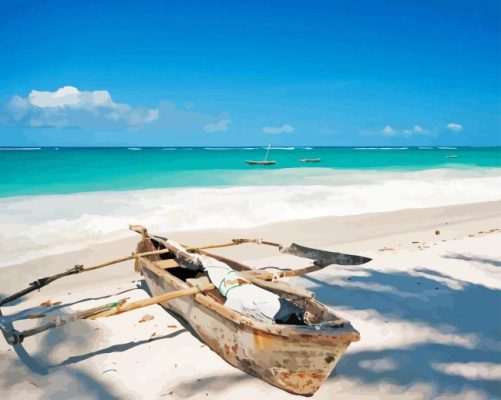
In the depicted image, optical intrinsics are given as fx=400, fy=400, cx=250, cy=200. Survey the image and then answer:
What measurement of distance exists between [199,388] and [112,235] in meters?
7.99

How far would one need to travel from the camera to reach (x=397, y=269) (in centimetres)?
742

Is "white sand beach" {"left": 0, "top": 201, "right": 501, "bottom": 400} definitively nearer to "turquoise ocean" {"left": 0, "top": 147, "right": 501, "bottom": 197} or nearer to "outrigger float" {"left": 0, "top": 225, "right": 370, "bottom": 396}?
"outrigger float" {"left": 0, "top": 225, "right": 370, "bottom": 396}

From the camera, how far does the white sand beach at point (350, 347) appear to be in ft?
12.4

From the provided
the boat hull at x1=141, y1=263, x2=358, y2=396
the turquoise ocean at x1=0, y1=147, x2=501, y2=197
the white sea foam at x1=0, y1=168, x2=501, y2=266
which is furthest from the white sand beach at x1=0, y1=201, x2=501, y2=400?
the turquoise ocean at x1=0, y1=147, x2=501, y2=197

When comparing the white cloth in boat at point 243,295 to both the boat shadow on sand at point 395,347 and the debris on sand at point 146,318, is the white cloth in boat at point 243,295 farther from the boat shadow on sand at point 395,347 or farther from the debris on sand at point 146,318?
the debris on sand at point 146,318

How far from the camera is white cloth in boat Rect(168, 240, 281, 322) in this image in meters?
3.81

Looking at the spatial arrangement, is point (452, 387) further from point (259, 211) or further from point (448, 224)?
point (259, 211)

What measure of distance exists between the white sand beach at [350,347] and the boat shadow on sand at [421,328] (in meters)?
0.01

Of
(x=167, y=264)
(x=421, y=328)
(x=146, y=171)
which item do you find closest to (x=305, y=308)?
(x=421, y=328)

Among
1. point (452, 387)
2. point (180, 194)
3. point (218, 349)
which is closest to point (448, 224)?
point (452, 387)

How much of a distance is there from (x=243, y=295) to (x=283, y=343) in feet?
3.37

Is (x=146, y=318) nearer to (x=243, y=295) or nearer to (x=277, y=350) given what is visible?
(x=243, y=295)

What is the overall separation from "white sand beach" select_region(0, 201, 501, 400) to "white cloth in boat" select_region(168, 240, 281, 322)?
0.64m

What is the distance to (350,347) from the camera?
448cm
